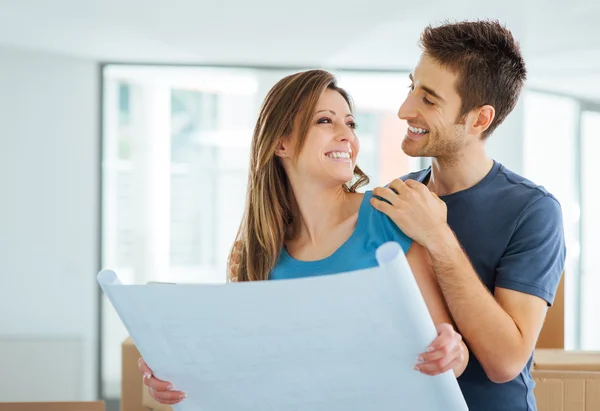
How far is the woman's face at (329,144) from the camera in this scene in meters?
1.42

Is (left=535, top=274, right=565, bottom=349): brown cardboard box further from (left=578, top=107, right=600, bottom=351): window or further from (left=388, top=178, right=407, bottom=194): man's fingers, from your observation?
(left=578, top=107, right=600, bottom=351): window

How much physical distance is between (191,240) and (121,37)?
144cm

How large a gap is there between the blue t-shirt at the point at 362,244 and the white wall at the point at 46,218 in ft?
11.2

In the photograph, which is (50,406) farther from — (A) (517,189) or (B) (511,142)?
(B) (511,142)

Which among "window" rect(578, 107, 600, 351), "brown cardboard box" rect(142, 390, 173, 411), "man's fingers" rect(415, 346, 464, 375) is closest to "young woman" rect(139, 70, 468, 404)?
"man's fingers" rect(415, 346, 464, 375)

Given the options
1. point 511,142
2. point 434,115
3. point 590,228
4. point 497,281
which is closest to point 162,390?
point 497,281

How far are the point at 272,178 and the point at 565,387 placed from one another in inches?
34.3

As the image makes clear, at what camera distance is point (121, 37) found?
395 centimetres

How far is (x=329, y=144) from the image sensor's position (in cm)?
142

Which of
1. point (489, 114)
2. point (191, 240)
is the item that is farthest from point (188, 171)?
point (489, 114)

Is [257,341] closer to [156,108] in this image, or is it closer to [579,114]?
[156,108]

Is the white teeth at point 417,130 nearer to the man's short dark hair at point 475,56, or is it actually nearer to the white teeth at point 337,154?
the man's short dark hair at point 475,56

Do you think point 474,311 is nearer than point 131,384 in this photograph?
Yes

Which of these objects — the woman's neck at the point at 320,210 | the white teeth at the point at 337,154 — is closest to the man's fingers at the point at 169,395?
the woman's neck at the point at 320,210
